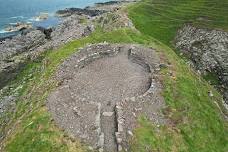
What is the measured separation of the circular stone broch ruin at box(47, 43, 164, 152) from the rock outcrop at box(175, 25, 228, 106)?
14.2 meters

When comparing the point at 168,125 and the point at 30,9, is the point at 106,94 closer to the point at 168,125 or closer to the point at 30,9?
the point at 168,125

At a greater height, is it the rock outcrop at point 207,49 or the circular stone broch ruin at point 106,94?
the circular stone broch ruin at point 106,94

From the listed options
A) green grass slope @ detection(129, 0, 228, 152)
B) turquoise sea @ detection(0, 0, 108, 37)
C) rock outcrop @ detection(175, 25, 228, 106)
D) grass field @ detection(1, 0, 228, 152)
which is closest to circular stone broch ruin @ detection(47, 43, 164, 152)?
grass field @ detection(1, 0, 228, 152)

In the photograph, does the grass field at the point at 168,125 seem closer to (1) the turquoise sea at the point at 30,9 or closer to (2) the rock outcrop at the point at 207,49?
(2) the rock outcrop at the point at 207,49

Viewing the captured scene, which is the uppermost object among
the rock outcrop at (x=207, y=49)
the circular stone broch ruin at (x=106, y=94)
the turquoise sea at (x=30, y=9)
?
the circular stone broch ruin at (x=106, y=94)

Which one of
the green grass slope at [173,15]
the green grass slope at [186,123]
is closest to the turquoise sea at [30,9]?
the green grass slope at [173,15]

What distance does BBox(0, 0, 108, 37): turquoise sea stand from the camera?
486 feet

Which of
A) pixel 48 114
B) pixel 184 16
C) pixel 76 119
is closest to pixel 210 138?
pixel 76 119

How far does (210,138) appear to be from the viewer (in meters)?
44.2

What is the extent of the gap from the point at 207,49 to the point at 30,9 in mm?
112123

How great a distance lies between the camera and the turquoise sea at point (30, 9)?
148 m

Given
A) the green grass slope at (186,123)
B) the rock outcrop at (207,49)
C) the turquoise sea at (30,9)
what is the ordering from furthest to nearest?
the turquoise sea at (30,9) < the rock outcrop at (207,49) < the green grass slope at (186,123)

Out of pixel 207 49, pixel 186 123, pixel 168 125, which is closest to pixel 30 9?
pixel 207 49

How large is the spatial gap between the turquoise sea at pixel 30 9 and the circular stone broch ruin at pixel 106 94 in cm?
8072
